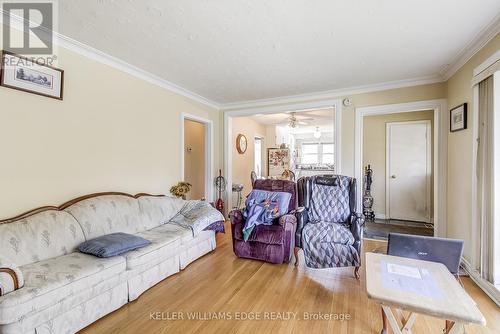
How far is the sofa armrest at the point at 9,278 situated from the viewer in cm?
141

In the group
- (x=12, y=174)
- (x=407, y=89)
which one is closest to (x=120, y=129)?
(x=12, y=174)

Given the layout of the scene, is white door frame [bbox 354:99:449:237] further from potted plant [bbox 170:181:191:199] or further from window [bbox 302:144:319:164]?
window [bbox 302:144:319:164]

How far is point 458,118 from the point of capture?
9.35 ft

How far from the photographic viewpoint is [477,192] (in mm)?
2439

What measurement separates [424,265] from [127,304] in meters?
2.41

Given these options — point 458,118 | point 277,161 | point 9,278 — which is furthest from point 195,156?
point 458,118

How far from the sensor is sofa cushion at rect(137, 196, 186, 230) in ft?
9.49

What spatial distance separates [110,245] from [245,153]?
14.4 ft

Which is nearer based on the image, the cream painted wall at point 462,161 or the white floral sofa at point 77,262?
the white floral sofa at point 77,262

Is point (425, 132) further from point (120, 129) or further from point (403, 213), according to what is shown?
point (120, 129)

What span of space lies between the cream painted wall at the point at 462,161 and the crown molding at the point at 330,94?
35 centimetres

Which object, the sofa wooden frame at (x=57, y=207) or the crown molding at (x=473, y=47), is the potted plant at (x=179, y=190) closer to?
the sofa wooden frame at (x=57, y=207)

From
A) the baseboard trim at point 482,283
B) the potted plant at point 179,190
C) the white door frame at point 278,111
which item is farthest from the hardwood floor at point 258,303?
the white door frame at point 278,111

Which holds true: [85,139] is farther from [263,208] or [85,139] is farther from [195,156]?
[195,156]
